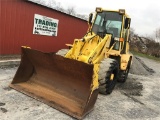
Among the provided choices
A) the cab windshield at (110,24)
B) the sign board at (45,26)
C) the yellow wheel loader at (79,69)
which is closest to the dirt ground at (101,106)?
the yellow wheel loader at (79,69)

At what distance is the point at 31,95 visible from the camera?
587 cm

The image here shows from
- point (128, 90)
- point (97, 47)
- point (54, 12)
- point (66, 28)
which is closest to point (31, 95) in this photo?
point (97, 47)

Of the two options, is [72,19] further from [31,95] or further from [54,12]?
[31,95]

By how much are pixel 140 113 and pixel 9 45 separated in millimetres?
6207

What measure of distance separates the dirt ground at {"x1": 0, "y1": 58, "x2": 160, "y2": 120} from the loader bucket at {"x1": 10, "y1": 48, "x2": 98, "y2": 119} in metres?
0.21

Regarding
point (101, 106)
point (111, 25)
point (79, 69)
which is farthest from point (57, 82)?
point (111, 25)

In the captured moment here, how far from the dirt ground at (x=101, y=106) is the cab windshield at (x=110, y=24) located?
192 centimetres

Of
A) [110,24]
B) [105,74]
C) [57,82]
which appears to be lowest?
[57,82]

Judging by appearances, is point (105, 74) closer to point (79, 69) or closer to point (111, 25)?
point (79, 69)

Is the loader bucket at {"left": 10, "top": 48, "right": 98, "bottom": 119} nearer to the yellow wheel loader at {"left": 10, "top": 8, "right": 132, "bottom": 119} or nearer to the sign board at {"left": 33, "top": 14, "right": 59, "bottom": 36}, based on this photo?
the yellow wheel loader at {"left": 10, "top": 8, "right": 132, "bottom": 119}

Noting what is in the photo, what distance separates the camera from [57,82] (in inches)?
247

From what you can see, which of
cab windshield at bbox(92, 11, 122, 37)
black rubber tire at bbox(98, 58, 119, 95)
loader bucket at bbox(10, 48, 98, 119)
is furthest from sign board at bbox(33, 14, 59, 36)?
black rubber tire at bbox(98, 58, 119, 95)

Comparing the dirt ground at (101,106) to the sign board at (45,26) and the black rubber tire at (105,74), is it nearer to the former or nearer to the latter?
the black rubber tire at (105,74)

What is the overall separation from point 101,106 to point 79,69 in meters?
1.12
